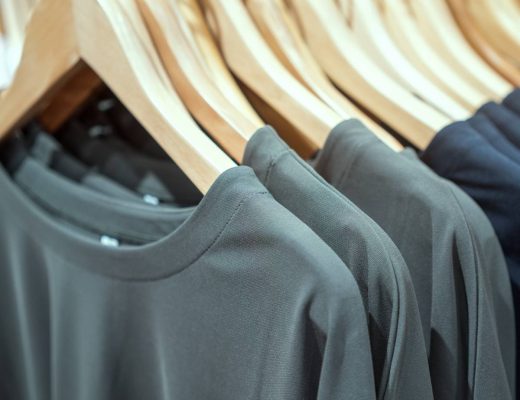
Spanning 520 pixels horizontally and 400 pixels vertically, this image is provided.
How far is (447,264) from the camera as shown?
0.40m

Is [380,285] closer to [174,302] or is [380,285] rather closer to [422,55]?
[174,302]

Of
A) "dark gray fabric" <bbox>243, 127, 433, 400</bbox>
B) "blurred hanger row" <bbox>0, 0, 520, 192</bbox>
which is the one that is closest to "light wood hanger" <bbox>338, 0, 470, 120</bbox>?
"blurred hanger row" <bbox>0, 0, 520, 192</bbox>

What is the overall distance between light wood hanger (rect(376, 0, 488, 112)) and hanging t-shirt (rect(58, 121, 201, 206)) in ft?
0.88

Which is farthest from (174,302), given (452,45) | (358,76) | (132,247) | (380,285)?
(452,45)

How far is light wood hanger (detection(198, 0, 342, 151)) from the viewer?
495mm

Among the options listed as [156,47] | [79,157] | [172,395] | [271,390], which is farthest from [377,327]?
[79,157]

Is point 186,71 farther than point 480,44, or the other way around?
point 480,44

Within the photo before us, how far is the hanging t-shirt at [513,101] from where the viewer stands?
1.68 ft

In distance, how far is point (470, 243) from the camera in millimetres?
400

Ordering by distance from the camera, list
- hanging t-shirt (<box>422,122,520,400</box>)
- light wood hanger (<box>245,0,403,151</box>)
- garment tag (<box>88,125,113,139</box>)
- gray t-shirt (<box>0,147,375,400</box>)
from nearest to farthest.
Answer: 1. gray t-shirt (<box>0,147,375,400</box>)
2. hanging t-shirt (<box>422,122,520,400</box>)
3. light wood hanger (<box>245,0,403,151</box>)
4. garment tag (<box>88,125,113,139</box>)

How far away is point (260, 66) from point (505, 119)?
0.21m

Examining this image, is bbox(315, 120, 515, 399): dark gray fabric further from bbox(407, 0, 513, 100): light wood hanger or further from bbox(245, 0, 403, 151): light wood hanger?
bbox(407, 0, 513, 100): light wood hanger

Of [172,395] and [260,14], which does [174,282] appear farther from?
[260,14]

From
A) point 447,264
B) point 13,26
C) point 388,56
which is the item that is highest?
Result: point 13,26
